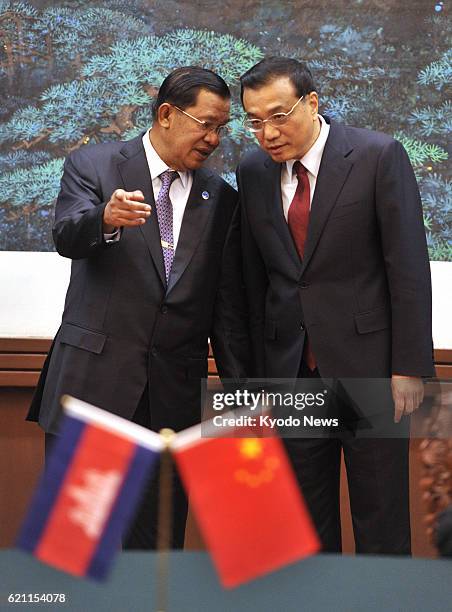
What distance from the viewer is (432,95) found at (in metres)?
3.98

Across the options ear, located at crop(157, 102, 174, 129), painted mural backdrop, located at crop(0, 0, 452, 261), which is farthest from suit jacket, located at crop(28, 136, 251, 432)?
painted mural backdrop, located at crop(0, 0, 452, 261)

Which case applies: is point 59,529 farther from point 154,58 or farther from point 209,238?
point 154,58

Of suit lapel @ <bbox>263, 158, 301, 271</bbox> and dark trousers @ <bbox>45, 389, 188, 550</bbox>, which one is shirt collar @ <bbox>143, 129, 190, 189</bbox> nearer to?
suit lapel @ <bbox>263, 158, 301, 271</bbox>

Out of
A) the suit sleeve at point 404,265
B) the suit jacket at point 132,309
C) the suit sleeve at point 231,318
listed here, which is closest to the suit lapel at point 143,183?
the suit jacket at point 132,309

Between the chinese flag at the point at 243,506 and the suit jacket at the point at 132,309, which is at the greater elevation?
the suit jacket at the point at 132,309

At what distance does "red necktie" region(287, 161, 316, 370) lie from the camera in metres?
2.92

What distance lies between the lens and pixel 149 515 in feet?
10.0

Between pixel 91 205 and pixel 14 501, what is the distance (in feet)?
4.94

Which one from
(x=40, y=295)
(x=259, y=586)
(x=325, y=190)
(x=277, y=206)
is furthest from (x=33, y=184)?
(x=259, y=586)

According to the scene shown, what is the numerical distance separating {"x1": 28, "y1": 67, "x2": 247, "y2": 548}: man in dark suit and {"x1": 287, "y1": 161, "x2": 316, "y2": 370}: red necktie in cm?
22

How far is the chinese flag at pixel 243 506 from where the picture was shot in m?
1.45

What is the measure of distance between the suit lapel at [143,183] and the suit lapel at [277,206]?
1.07 feet

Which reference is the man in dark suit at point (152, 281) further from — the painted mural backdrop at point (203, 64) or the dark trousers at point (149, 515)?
the painted mural backdrop at point (203, 64)

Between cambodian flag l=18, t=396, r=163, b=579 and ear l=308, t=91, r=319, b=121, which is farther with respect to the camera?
ear l=308, t=91, r=319, b=121
